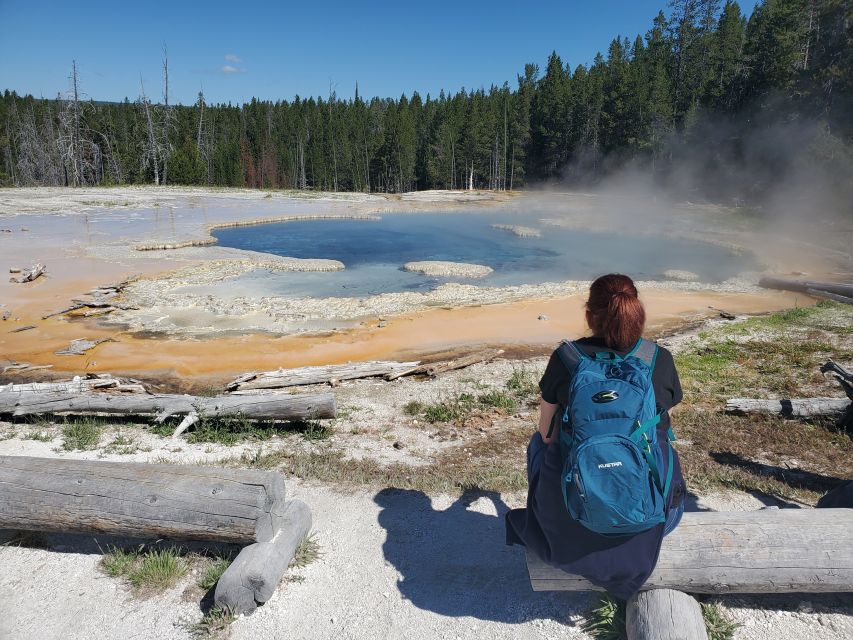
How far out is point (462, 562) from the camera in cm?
381

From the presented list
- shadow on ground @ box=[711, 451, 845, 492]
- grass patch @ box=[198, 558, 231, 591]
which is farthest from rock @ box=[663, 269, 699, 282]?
grass patch @ box=[198, 558, 231, 591]

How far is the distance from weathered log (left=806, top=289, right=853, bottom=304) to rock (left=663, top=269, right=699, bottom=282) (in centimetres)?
373

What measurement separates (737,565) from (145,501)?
355 cm

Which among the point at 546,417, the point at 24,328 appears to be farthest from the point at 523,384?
the point at 24,328

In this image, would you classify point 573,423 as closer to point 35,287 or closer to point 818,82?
point 35,287

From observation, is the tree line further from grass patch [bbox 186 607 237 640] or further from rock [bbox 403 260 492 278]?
grass patch [bbox 186 607 237 640]

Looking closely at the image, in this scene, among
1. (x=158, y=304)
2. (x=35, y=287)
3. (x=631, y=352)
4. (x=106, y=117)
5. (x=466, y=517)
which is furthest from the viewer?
(x=106, y=117)

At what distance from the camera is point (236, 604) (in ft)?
10.8

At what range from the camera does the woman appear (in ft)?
8.98

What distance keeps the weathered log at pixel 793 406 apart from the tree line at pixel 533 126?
87.5 feet

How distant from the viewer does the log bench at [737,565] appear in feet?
9.84

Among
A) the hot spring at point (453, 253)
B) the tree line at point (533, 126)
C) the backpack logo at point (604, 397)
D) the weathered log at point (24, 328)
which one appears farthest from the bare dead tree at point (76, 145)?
the backpack logo at point (604, 397)

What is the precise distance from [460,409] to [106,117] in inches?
3078

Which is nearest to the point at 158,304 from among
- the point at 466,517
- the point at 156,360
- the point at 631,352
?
the point at 156,360
